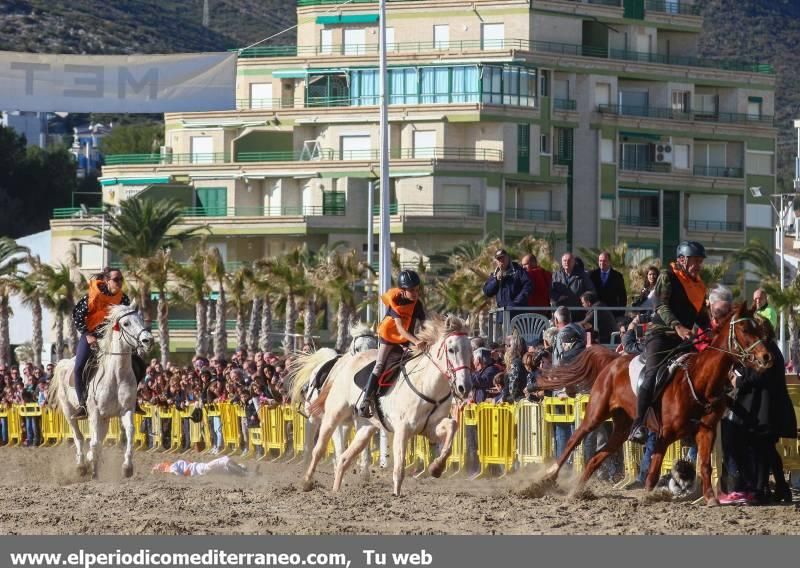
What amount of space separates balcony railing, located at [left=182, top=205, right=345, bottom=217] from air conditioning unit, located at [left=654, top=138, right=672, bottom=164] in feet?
50.6

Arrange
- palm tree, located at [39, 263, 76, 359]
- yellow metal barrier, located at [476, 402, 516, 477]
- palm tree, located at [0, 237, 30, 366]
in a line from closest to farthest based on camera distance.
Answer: yellow metal barrier, located at [476, 402, 516, 477], palm tree, located at [39, 263, 76, 359], palm tree, located at [0, 237, 30, 366]

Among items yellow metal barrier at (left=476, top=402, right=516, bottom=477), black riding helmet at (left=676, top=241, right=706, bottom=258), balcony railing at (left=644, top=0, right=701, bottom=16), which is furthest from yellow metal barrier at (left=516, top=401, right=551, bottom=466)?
balcony railing at (left=644, top=0, right=701, bottom=16)

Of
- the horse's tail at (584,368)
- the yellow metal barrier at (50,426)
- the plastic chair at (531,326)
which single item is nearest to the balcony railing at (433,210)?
the yellow metal barrier at (50,426)

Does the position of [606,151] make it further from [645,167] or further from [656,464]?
[656,464]

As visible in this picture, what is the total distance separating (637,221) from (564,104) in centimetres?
652

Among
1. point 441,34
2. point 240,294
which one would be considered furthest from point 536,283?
point 441,34

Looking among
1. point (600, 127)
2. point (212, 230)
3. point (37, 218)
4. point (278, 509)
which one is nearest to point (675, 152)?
point (600, 127)

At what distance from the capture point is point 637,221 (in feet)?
270

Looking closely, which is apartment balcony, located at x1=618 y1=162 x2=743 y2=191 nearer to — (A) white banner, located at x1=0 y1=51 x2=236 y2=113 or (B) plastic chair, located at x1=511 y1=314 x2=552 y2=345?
(A) white banner, located at x1=0 y1=51 x2=236 y2=113

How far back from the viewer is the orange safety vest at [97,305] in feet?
76.4

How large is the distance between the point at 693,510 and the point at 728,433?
1.26 meters

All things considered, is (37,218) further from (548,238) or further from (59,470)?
(59,470)

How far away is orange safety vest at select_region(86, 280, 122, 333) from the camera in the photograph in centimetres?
2330

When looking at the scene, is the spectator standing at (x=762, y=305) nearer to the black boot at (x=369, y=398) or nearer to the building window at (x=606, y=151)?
the black boot at (x=369, y=398)
